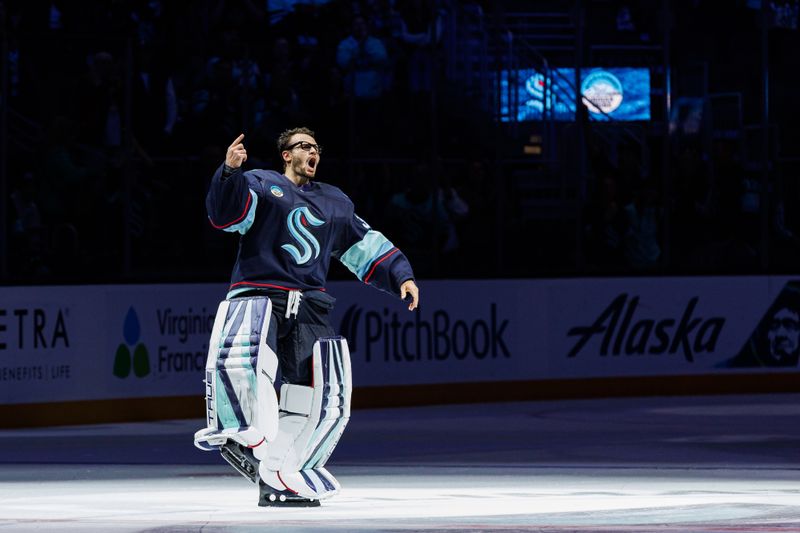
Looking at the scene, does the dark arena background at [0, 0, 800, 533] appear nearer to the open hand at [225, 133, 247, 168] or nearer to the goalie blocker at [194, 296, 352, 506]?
the goalie blocker at [194, 296, 352, 506]

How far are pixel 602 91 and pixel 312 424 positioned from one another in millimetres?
10678

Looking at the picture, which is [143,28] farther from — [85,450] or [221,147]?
[85,450]

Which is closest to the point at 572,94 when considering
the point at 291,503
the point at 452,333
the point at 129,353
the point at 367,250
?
the point at 452,333

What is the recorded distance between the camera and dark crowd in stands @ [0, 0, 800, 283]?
50.7ft

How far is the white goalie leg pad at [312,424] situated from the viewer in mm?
8156

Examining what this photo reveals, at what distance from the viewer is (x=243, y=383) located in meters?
7.95

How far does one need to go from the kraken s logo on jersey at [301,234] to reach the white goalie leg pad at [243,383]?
29 cm

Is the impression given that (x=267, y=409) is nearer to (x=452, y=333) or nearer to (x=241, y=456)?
(x=241, y=456)

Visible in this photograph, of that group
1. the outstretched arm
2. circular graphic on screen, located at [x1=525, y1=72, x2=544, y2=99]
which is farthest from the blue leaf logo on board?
the outstretched arm

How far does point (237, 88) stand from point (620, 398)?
4778 millimetres

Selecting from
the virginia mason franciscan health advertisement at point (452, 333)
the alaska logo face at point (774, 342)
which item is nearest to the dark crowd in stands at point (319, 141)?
the virginia mason franciscan health advertisement at point (452, 333)

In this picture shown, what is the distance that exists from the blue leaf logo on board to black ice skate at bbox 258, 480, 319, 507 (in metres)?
6.77

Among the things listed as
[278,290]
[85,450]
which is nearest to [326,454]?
[278,290]

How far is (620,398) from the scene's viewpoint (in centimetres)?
1692
